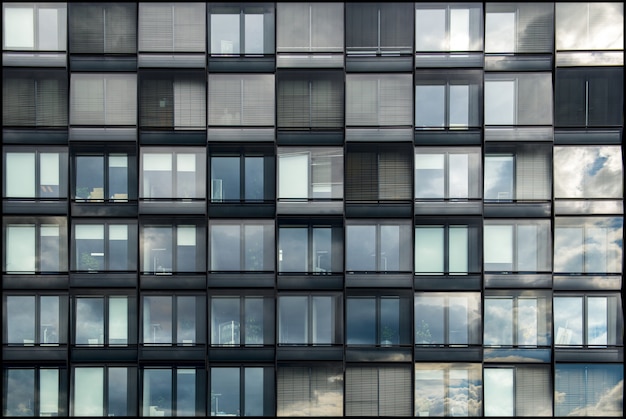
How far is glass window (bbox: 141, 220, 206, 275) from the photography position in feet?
67.1

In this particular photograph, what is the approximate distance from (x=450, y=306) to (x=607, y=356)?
6.80 metres

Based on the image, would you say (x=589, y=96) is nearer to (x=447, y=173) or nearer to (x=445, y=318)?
(x=447, y=173)

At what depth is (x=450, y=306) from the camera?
66.9 ft

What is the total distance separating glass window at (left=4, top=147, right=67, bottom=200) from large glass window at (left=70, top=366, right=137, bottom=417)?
7525 millimetres

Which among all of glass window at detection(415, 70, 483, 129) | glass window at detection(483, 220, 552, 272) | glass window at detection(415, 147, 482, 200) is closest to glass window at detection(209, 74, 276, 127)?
glass window at detection(415, 70, 483, 129)

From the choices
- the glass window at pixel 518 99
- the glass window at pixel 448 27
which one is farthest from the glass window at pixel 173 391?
the glass window at pixel 448 27

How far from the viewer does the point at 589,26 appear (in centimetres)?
2058

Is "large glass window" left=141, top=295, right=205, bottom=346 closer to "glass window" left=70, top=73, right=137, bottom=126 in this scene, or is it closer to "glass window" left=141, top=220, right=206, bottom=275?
"glass window" left=141, top=220, right=206, bottom=275

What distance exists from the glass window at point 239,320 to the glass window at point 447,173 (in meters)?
8.09

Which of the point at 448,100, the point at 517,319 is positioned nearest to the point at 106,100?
the point at 448,100

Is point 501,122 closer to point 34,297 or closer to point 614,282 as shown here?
point 614,282

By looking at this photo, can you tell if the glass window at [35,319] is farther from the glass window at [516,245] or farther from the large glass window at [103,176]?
the glass window at [516,245]

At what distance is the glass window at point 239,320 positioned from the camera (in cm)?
2039

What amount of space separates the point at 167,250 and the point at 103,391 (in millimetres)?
6411
